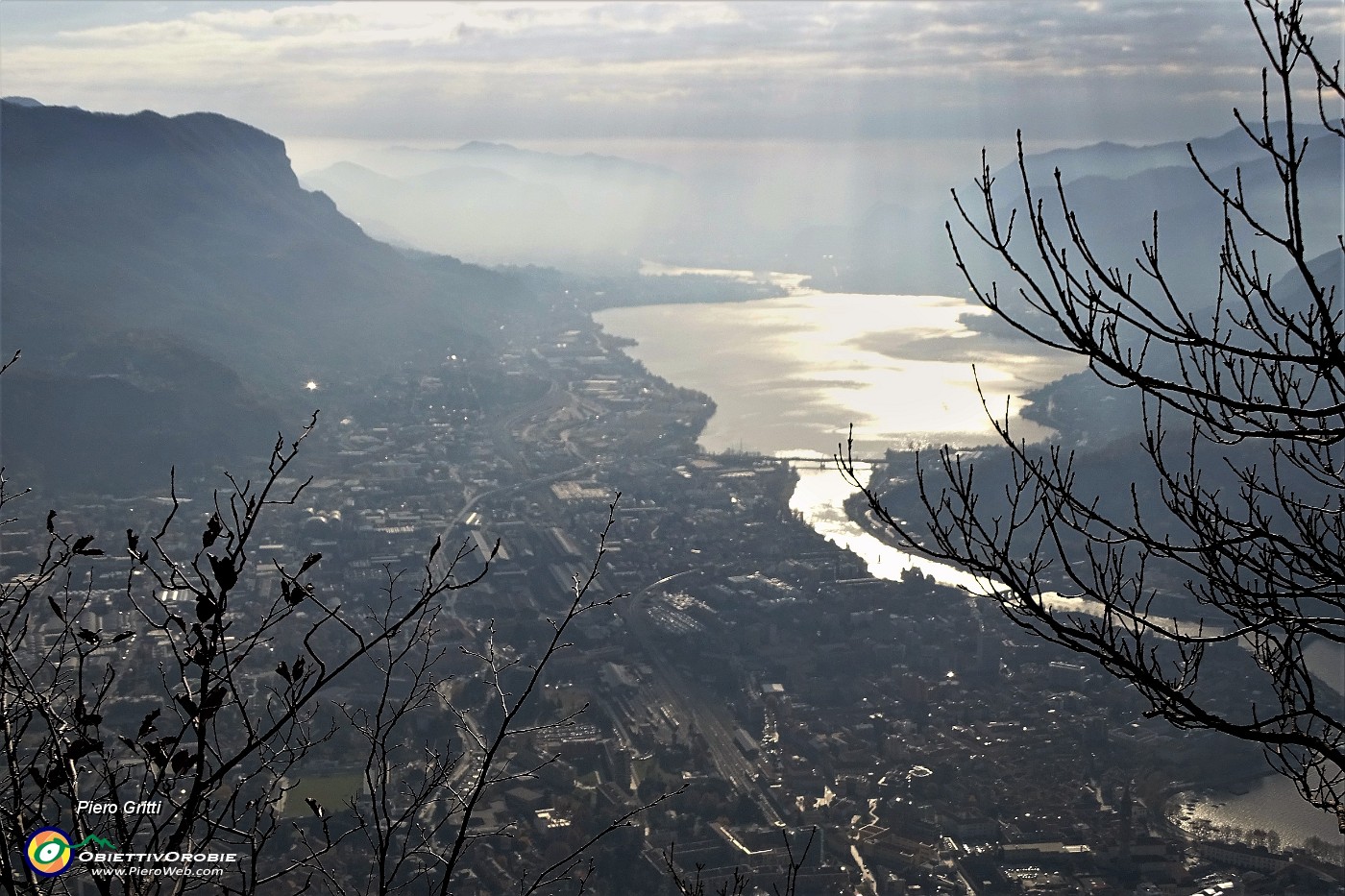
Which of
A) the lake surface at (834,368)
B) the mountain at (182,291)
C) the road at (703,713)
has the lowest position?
the lake surface at (834,368)

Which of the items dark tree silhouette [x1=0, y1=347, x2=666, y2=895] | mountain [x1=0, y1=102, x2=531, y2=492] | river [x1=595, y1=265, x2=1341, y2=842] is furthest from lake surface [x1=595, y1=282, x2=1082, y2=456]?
dark tree silhouette [x1=0, y1=347, x2=666, y2=895]

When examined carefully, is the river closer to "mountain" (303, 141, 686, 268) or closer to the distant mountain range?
the distant mountain range

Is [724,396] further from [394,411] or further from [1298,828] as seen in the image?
[1298,828]

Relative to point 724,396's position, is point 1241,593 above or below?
above

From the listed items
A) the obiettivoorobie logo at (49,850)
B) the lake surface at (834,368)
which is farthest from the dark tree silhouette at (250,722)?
the lake surface at (834,368)

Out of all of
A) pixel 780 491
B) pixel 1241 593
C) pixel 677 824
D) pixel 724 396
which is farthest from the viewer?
pixel 724 396

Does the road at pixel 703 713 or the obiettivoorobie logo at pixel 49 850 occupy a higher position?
the obiettivoorobie logo at pixel 49 850

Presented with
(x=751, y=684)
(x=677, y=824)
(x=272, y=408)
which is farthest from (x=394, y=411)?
(x=677, y=824)

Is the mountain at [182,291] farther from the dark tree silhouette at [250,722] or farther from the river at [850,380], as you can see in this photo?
the river at [850,380]
